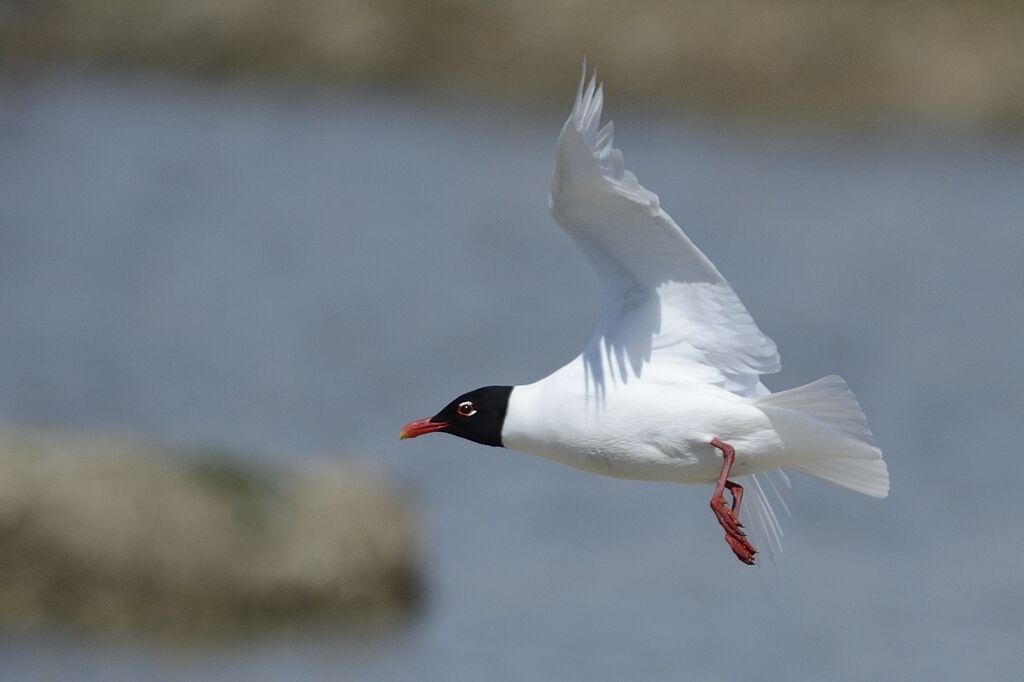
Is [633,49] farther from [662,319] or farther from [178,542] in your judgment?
[662,319]

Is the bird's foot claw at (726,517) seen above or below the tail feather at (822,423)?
below

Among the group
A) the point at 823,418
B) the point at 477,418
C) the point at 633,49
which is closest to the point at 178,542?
the point at 477,418

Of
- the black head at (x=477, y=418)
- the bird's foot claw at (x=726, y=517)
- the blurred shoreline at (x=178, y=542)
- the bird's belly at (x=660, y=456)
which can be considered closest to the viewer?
the bird's foot claw at (x=726, y=517)

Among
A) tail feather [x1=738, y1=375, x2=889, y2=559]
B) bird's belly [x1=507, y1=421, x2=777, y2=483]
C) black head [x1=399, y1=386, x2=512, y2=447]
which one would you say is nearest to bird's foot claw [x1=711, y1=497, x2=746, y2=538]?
bird's belly [x1=507, y1=421, x2=777, y2=483]

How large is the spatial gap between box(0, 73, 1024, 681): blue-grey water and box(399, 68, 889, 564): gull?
5.17m

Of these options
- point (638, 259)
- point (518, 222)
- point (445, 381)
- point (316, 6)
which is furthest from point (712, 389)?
point (316, 6)

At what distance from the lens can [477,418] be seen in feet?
26.0

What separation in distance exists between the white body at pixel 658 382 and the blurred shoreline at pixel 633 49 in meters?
16.6

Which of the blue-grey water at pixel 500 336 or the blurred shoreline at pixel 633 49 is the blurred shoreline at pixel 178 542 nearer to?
the blue-grey water at pixel 500 336

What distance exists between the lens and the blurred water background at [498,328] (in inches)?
532

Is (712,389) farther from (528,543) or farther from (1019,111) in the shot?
(1019,111)

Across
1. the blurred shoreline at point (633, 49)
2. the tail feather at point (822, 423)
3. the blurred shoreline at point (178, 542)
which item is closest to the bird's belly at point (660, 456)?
the tail feather at point (822, 423)

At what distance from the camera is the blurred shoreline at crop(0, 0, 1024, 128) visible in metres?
24.0

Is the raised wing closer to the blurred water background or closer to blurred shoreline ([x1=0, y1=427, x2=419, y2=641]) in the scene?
blurred shoreline ([x1=0, y1=427, x2=419, y2=641])
